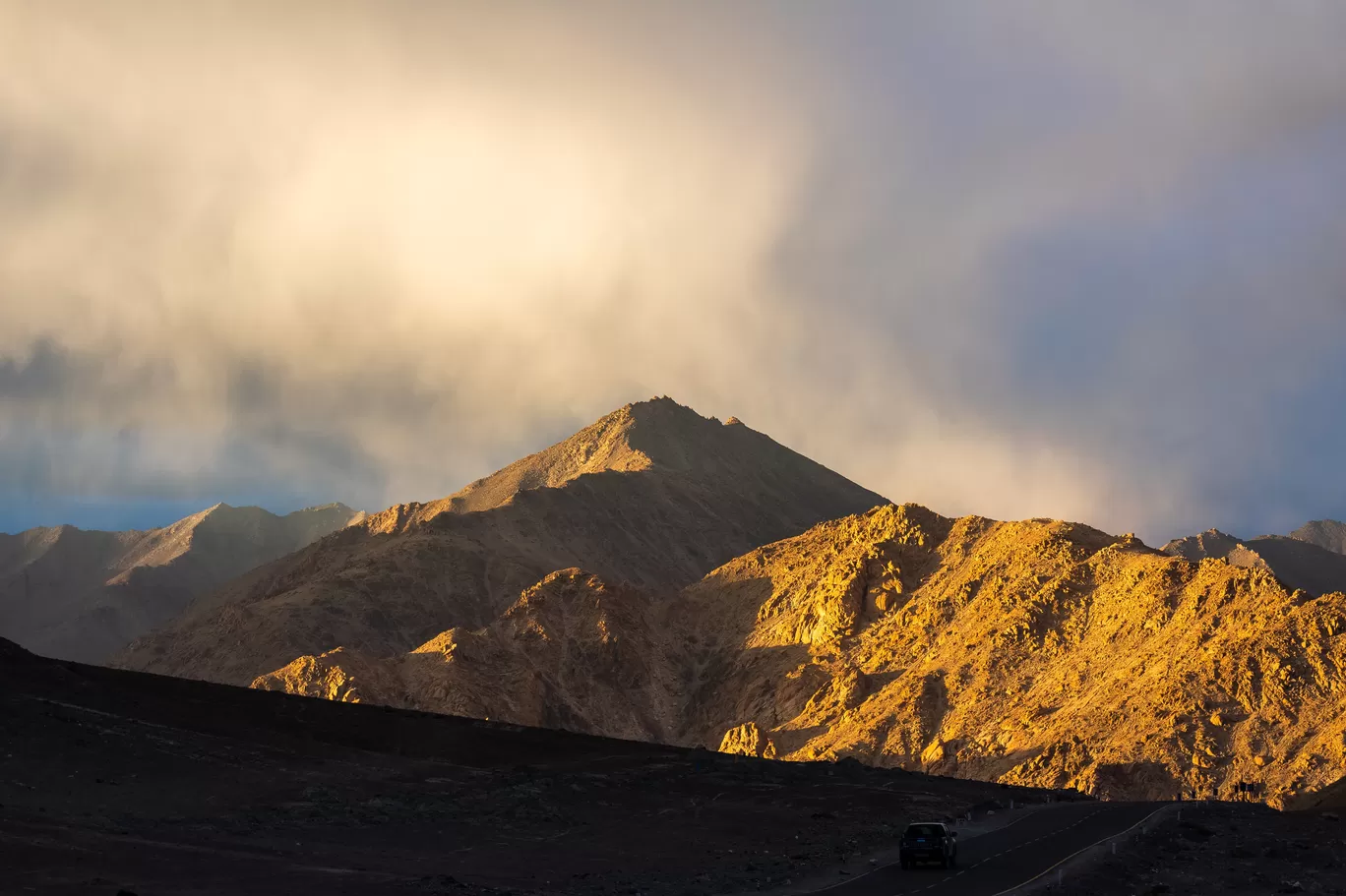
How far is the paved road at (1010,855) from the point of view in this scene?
39719 mm

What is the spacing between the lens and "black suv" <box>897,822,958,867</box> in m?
43.8

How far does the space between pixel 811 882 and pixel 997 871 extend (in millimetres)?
6608

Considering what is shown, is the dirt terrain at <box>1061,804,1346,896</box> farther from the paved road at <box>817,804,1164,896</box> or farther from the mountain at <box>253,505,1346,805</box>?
the mountain at <box>253,505,1346,805</box>

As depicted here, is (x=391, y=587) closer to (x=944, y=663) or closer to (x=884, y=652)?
(x=884, y=652)

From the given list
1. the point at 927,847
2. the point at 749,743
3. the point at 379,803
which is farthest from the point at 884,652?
A: the point at 927,847

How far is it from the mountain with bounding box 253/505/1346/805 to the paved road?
2467cm

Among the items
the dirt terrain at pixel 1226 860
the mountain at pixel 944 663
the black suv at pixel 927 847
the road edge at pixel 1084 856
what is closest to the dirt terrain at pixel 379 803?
the black suv at pixel 927 847

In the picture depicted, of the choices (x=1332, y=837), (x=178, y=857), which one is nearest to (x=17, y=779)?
(x=178, y=857)

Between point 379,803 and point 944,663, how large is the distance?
6720cm

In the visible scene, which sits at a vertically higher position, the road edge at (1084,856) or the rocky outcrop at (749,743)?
the rocky outcrop at (749,743)

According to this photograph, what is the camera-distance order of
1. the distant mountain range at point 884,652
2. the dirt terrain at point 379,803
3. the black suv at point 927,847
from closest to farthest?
the dirt terrain at point 379,803 < the black suv at point 927,847 < the distant mountain range at point 884,652

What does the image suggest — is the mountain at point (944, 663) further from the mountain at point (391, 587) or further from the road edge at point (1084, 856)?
the road edge at point (1084, 856)

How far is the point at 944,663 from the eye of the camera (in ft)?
372

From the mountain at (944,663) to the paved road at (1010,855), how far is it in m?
24.7
